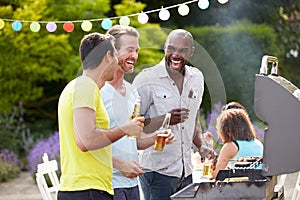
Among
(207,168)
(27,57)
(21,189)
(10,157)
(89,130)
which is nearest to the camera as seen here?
(89,130)

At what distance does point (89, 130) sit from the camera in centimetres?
313

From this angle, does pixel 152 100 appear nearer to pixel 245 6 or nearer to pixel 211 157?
pixel 211 157

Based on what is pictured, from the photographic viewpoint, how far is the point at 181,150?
4.05 meters

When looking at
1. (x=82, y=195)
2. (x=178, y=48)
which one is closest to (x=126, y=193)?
(x=82, y=195)

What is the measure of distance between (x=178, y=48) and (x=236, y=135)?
1082 millimetres

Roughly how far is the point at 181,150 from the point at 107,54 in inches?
37.4

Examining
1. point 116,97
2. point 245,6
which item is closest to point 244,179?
point 116,97

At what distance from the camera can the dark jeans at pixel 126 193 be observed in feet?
11.9

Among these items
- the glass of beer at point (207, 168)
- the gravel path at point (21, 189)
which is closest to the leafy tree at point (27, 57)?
the gravel path at point (21, 189)

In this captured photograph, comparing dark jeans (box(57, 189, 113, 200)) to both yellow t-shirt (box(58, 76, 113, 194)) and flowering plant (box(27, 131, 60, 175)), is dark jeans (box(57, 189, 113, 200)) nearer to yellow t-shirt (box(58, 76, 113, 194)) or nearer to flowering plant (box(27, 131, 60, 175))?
yellow t-shirt (box(58, 76, 113, 194))

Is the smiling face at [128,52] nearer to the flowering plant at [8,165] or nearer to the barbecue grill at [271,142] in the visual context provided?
the barbecue grill at [271,142]

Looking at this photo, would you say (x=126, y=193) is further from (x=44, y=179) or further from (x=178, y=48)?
(x=44, y=179)

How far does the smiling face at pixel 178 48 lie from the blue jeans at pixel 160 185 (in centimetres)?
60

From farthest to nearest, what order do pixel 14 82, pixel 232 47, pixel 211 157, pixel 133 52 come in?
1. pixel 232 47
2. pixel 14 82
3. pixel 211 157
4. pixel 133 52
